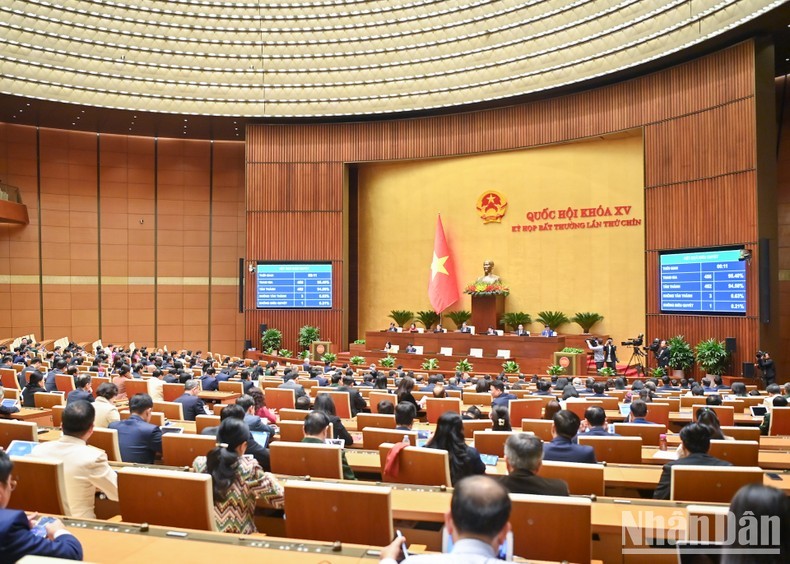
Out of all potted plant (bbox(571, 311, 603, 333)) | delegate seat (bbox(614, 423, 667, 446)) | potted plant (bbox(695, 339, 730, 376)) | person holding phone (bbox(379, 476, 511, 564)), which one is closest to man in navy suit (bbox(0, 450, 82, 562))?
person holding phone (bbox(379, 476, 511, 564))

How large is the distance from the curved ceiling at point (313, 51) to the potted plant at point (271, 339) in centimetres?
668

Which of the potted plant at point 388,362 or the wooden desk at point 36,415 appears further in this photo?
the potted plant at point 388,362

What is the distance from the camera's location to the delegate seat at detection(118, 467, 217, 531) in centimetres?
285

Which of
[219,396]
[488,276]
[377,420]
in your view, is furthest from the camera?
[488,276]

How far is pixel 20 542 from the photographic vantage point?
2.09 meters

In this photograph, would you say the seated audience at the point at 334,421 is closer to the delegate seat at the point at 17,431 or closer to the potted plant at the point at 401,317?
the delegate seat at the point at 17,431

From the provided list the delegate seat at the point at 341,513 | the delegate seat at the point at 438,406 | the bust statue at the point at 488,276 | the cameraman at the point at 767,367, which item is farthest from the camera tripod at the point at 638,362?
the delegate seat at the point at 341,513

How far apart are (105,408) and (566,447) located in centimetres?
402

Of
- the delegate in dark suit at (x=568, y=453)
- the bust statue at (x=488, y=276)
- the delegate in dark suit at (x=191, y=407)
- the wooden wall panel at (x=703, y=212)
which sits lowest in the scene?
the delegate in dark suit at (x=191, y=407)

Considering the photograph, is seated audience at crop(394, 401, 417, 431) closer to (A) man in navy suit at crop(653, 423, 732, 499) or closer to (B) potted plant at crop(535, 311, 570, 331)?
(A) man in navy suit at crop(653, 423, 732, 499)

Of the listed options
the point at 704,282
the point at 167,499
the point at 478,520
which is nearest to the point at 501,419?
the point at 167,499

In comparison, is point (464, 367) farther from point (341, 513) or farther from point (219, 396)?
point (341, 513)

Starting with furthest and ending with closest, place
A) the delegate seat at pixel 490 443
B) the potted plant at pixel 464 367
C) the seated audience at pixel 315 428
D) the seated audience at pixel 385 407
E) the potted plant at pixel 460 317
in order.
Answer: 1. the potted plant at pixel 460 317
2. the potted plant at pixel 464 367
3. the seated audience at pixel 385 407
4. the delegate seat at pixel 490 443
5. the seated audience at pixel 315 428

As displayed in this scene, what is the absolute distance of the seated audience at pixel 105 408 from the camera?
560 centimetres
